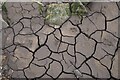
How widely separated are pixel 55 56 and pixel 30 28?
1.64 feet

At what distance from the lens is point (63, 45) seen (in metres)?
3.41

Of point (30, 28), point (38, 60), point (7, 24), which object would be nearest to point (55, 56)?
point (38, 60)

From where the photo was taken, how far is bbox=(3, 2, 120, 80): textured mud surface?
10.8 feet

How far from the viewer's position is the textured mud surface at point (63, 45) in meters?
3.28

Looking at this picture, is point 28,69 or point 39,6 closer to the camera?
point 28,69

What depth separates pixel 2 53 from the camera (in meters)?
3.42

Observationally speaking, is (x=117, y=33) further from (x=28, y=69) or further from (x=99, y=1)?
(x=28, y=69)

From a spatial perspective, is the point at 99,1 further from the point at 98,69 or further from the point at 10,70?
the point at 10,70

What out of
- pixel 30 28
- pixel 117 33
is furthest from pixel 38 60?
pixel 117 33

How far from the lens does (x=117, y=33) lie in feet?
11.3

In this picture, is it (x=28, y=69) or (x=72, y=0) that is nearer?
(x=28, y=69)

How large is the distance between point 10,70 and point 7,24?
0.62 m

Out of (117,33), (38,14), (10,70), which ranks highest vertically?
(38,14)

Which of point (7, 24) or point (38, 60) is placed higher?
point (7, 24)
